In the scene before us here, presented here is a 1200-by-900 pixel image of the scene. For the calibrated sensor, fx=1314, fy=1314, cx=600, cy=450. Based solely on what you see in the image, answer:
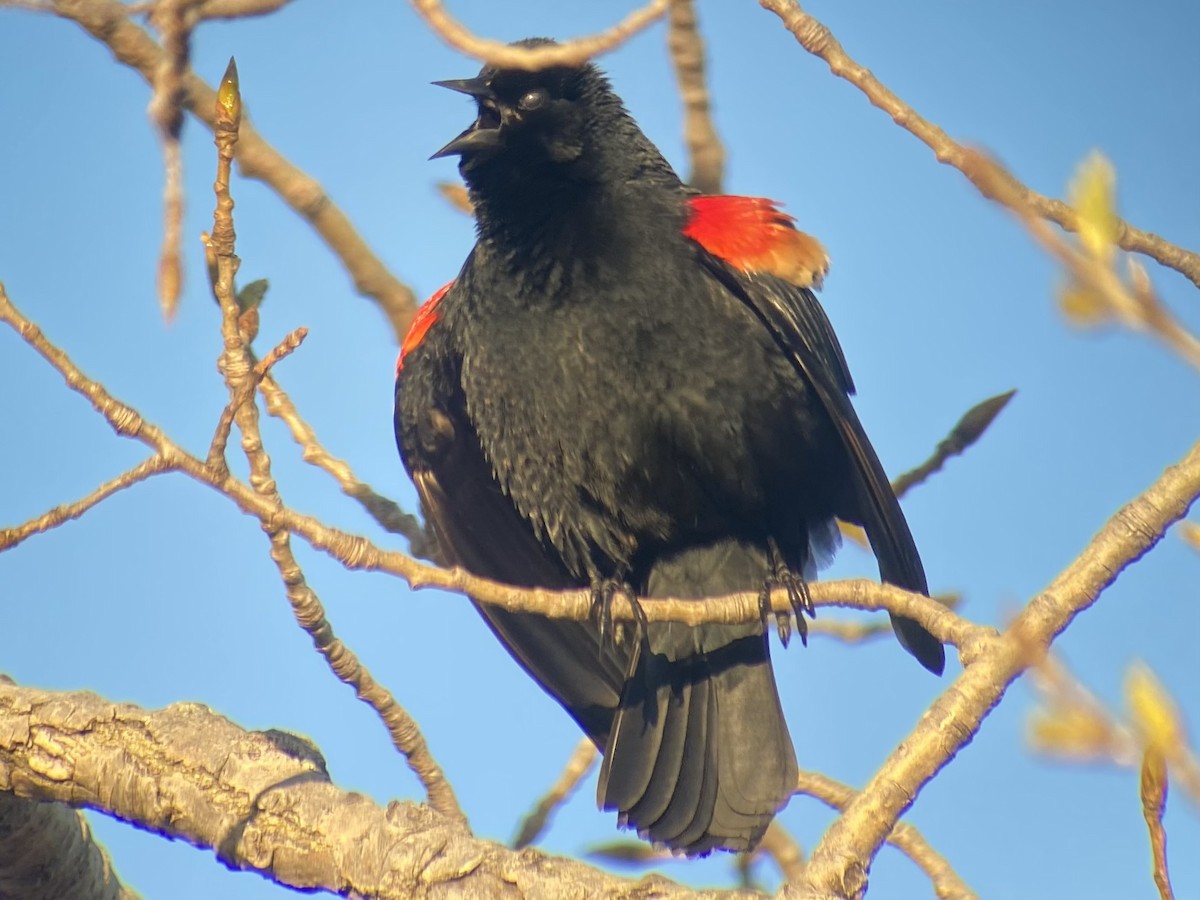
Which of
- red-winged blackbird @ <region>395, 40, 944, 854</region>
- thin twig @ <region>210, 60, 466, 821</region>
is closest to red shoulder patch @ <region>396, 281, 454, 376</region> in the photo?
red-winged blackbird @ <region>395, 40, 944, 854</region>

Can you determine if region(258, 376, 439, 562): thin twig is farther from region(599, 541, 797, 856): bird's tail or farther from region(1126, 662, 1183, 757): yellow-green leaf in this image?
region(1126, 662, 1183, 757): yellow-green leaf

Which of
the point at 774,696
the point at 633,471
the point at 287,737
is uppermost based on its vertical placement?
the point at 633,471

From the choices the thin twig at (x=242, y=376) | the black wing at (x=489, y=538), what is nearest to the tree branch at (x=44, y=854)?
the thin twig at (x=242, y=376)

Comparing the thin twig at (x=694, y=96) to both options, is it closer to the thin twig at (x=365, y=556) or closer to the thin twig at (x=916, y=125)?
the thin twig at (x=916, y=125)

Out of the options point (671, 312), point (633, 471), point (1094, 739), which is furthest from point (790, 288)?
point (1094, 739)

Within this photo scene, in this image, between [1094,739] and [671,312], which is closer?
[1094,739]

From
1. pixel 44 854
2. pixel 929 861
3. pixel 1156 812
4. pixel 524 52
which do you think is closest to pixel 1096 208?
pixel 1156 812

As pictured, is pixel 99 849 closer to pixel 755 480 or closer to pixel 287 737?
pixel 287 737
